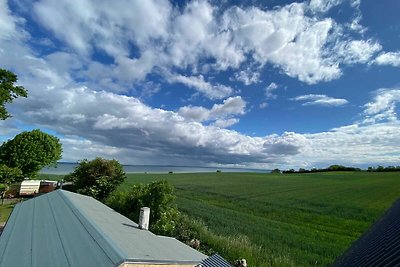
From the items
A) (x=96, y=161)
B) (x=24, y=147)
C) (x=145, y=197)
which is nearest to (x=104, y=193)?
(x=96, y=161)

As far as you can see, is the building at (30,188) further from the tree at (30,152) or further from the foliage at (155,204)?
the foliage at (155,204)

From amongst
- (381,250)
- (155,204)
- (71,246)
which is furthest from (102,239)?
(155,204)

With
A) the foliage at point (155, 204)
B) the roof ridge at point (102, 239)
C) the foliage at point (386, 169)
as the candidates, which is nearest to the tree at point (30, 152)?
the foliage at point (155, 204)

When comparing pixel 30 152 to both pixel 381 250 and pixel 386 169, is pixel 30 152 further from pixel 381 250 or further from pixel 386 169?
pixel 386 169

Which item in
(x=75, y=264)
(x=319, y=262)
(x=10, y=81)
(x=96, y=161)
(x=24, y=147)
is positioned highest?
(x=10, y=81)

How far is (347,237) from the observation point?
22016 mm

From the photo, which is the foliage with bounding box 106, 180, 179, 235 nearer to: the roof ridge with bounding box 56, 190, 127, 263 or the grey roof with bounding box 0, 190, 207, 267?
the grey roof with bounding box 0, 190, 207, 267

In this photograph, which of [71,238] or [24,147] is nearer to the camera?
[71,238]

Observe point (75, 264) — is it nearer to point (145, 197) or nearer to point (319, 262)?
point (319, 262)

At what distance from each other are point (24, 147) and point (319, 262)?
51178 millimetres

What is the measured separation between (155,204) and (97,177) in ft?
39.1

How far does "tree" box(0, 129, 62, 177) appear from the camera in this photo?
159ft

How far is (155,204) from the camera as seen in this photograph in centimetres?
2178

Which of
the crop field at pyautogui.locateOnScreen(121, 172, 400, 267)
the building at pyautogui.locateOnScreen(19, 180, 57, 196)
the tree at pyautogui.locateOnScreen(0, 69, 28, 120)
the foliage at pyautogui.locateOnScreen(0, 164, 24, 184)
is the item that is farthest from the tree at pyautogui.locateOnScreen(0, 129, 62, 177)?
the crop field at pyautogui.locateOnScreen(121, 172, 400, 267)
